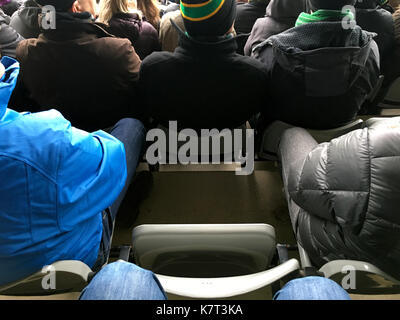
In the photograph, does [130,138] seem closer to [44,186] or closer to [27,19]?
[44,186]

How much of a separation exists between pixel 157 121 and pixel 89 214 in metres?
0.74

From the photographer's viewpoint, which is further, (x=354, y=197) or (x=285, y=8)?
(x=285, y=8)

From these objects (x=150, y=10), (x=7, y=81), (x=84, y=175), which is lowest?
(x=84, y=175)

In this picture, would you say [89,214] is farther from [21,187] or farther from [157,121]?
[157,121]

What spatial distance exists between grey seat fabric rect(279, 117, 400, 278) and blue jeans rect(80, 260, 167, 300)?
0.46m

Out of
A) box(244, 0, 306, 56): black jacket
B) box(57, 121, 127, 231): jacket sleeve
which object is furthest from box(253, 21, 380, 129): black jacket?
box(57, 121, 127, 231): jacket sleeve

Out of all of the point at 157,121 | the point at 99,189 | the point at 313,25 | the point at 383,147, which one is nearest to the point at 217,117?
the point at 157,121

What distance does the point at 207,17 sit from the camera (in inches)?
45.1

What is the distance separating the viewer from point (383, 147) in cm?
64

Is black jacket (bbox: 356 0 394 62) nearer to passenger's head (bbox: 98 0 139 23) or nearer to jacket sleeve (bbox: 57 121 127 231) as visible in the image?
passenger's head (bbox: 98 0 139 23)

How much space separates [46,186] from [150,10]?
1738mm

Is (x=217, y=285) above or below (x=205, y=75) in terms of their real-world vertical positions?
below

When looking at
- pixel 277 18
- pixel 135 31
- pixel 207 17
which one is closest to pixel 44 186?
pixel 207 17

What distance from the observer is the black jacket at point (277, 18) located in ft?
5.60
